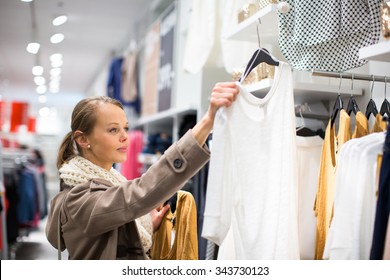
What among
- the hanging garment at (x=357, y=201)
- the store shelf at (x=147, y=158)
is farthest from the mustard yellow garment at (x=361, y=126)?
the store shelf at (x=147, y=158)

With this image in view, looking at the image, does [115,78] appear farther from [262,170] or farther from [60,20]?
[262,170]

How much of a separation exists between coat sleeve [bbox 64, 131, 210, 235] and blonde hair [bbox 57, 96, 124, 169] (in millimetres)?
218

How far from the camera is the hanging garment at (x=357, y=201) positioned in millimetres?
1170

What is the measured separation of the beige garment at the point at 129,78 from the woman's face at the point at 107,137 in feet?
3.68

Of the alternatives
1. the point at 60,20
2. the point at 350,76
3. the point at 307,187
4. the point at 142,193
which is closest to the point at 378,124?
the point at 350,76

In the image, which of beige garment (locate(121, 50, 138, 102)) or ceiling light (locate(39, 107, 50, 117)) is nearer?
ceiling light (locate(39, 107, 50, 117))

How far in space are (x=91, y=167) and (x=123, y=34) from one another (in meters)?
1.07

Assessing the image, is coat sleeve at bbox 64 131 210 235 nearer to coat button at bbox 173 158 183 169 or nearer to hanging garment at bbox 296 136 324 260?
coat button at bbox 173 158 183 169

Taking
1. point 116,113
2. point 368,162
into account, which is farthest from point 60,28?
point 368,162

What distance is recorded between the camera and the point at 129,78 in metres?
2.80

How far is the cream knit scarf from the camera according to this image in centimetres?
135

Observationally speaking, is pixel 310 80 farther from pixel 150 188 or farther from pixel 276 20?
pixel 150 188

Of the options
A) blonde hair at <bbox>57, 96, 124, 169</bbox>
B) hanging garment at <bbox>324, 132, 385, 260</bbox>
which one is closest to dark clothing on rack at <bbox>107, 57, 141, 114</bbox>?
blonde hair at <bbox>57, 96, 124, 169</bbox>
